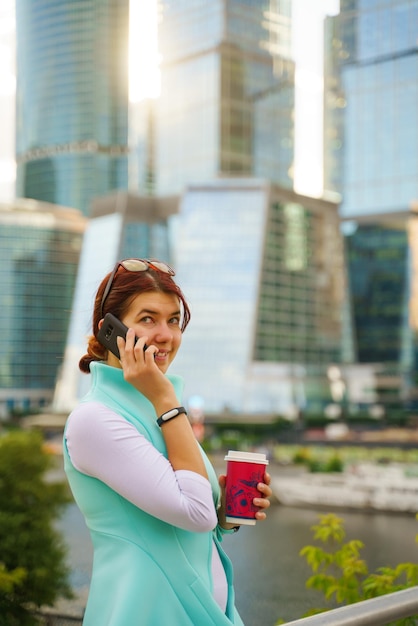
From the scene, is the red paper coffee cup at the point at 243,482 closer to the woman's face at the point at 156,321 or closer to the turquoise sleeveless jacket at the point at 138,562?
the turquoise sleeveless jacket at the point at 138,562

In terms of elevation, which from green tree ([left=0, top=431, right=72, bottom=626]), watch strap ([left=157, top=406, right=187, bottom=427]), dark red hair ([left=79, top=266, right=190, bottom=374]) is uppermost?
dark red hair ([left=79, top=266, right=190, bottom=374])

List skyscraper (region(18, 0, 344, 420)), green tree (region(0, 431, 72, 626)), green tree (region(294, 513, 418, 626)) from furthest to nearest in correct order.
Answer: skyscraper (region(18, 0, 344, 420)) → green tree (region(0, 431, 72, 626)) → green tree (region(294, 513, 418, 626))

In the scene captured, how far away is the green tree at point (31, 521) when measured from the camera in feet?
47.8

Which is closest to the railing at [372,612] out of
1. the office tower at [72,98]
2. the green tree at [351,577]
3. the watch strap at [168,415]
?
the watch strap at [168,415]

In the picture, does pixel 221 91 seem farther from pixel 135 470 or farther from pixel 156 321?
pixel 135 470

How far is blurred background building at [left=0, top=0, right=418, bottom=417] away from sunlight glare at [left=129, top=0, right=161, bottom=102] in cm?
56

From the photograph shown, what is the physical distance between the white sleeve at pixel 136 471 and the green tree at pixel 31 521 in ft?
37.5

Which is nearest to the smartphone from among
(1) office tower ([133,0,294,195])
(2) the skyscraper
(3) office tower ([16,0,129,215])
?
(2) the skyscraper

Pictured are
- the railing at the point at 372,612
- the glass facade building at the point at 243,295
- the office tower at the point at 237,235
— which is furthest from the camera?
the office tower at the point at 237,235

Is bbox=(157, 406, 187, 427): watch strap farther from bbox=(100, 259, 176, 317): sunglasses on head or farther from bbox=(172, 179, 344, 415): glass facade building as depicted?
bbox=(172, 179, 344, 415): glass facade building

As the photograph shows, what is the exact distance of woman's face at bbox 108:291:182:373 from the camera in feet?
7.61

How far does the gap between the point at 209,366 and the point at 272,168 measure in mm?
41620

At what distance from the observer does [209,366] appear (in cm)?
7600

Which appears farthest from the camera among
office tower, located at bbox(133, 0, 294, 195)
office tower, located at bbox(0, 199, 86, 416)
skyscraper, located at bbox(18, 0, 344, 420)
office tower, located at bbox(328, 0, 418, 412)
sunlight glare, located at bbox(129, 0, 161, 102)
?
sunlight glare, located at bbox(129, 0, 161, 102)
